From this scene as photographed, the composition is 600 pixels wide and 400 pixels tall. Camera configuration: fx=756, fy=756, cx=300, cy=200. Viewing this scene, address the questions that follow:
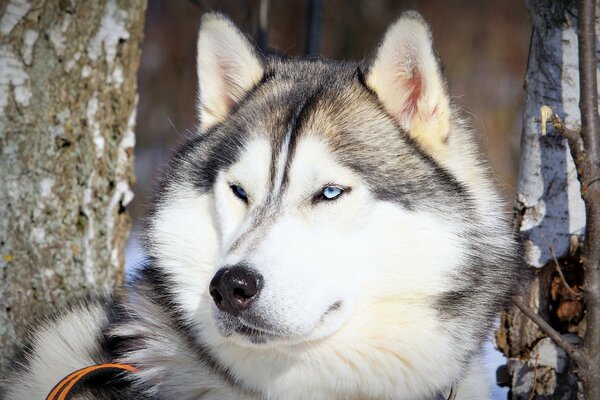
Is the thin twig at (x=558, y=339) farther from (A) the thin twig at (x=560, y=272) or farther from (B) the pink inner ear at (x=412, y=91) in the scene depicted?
(B) the pink inner ear at (x=412, y=91)

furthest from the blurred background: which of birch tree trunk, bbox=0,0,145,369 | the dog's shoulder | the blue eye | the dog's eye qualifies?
the blue eye

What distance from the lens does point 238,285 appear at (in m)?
2.01

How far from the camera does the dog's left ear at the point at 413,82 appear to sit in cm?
225

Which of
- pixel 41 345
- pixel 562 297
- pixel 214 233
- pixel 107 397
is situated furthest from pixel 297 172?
pixel 562 297

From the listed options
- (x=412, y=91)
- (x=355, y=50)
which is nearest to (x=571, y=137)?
(x=412, y=91)

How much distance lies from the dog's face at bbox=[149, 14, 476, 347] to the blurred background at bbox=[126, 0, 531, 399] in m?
5.88

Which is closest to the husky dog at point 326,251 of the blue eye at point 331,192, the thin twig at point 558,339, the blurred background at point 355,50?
the blue eye at point 331,192

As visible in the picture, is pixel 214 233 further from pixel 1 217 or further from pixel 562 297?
pixel 562 297

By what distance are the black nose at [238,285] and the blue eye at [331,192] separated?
0.34m

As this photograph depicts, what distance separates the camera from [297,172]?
2225 mm

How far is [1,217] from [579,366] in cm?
233

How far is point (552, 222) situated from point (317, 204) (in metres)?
1.23

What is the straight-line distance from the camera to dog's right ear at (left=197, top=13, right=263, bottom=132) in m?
2.56

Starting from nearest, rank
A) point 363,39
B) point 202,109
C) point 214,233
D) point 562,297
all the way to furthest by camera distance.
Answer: point 214,233 < point 202,109 < point 562,297 < point 363,39
